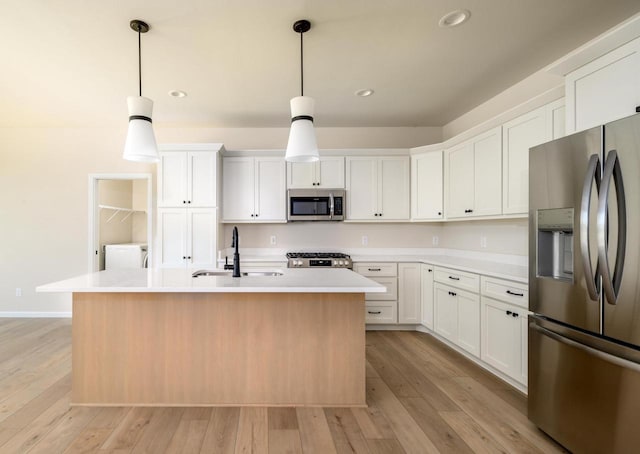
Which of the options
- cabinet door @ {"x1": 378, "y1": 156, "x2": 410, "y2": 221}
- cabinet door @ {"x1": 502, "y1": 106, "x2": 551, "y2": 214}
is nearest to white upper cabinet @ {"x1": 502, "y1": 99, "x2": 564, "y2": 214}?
cabinet door @ {"x1": 502, "y1": 106, "x2": 551, "y2": 214}

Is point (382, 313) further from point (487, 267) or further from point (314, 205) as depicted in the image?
point (314, 205)

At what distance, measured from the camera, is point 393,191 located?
4.22 meters

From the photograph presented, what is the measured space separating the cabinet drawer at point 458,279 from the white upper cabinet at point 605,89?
1461 mm

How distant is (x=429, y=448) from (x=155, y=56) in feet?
11.1

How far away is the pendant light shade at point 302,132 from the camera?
83.0 inches

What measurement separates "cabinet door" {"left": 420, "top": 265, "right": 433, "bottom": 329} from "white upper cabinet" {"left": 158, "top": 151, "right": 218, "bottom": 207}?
268 cm

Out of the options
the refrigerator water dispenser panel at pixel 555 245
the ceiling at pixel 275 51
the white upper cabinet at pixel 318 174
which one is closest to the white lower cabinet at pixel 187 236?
the white upper cabinet at pixel 318 174

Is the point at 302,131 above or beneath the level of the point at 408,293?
above

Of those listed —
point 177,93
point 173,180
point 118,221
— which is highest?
point 177,93

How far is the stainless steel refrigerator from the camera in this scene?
1444 mm

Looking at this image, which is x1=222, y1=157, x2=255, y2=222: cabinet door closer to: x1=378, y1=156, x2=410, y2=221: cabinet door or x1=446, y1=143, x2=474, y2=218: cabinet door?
x1=378, y1=156, x2=410, y2=221: cabinet door

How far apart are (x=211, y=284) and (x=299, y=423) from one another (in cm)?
106

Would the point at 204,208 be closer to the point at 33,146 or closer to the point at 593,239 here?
the point at 33,146

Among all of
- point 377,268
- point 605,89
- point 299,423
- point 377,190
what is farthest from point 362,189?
point 299,423
